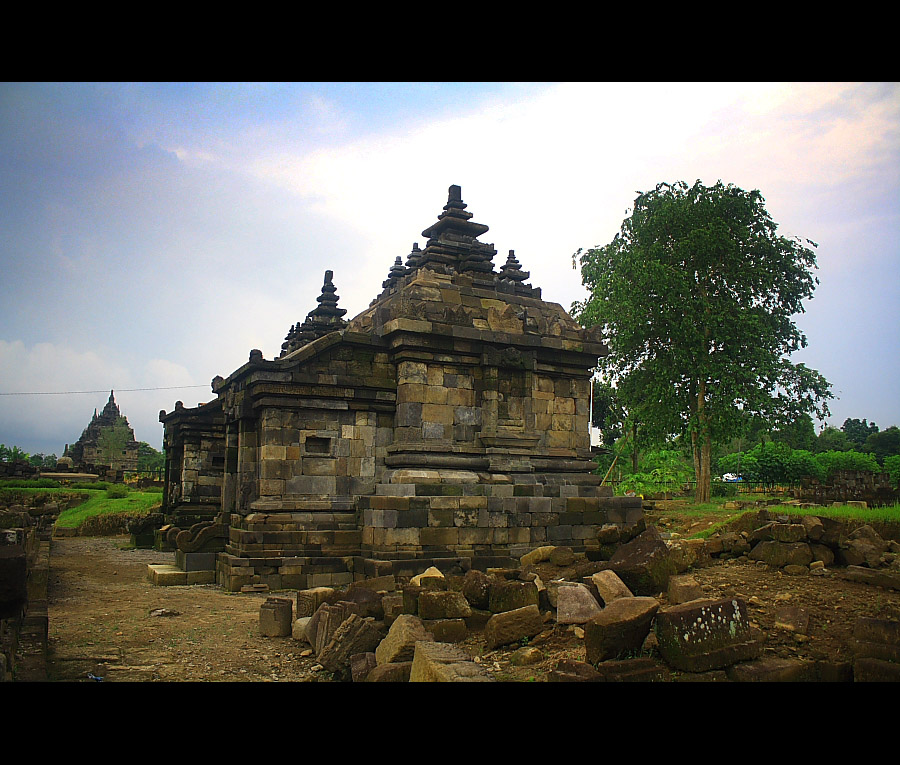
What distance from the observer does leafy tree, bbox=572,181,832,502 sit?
21.9 metres

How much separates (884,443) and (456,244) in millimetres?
31736

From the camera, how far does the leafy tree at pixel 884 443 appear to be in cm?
3522

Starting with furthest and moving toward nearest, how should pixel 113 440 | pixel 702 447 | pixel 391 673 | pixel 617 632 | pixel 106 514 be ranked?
1. pixel 113 440
2. pixel 702 447
3. pixel 106 514
4. pixel 391 673
5. pixel 617 632

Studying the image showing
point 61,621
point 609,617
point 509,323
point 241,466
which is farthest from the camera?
point 509,323

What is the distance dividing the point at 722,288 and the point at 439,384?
45.4ft

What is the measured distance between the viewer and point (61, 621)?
8.39m

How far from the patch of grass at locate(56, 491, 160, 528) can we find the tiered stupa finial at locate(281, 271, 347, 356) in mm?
6170

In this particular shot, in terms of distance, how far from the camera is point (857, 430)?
154 feet

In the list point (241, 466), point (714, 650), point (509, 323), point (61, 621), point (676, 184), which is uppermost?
point (676, 184)

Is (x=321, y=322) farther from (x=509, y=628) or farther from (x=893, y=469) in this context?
(x=893, y=469)

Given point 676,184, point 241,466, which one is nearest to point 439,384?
point 241,466

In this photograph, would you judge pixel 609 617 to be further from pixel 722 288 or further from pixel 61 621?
pixel 722 288

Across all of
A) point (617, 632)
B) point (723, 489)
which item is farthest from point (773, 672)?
point (723, 489)

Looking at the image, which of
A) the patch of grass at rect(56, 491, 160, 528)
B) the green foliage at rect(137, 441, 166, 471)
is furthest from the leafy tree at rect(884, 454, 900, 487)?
the green foliage at rect(137, 441, 166, 471)
